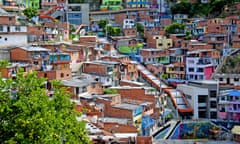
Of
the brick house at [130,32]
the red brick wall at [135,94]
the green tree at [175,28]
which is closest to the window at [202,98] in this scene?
the red brick wall at [135,94]

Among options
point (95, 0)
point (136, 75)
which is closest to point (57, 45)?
point (136, 75)

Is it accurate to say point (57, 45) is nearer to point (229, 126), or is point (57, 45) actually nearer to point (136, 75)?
point (136, 75)

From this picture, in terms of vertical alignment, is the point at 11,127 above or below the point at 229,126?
above

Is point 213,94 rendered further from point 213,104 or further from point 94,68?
point 94,68

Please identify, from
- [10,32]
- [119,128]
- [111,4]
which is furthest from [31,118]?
[111,4]

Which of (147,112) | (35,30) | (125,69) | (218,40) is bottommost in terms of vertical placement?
(147,112)

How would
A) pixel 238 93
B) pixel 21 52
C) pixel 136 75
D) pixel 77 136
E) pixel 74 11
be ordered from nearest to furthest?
1. pixel 77 136
2. pixel 21 52
3. pixel 238 93
4. pixel 136 75
5. pixel 74 11

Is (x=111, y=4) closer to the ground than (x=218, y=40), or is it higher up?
higher up

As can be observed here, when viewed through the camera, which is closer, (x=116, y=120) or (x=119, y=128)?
(x=119, y=128)
